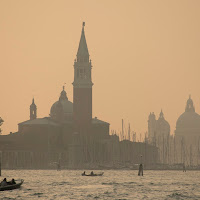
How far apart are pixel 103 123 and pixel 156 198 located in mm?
115144

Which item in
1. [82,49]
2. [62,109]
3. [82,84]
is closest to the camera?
[82,49]

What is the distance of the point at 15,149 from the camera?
596 feet

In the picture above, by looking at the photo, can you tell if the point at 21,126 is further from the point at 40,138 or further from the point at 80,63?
the point at 80,63

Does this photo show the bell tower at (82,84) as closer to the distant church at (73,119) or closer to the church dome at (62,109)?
the distant church at (73,119)

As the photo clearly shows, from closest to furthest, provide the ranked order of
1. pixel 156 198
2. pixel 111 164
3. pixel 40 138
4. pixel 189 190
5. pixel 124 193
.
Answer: pixel 156 198 → pixel 124 193 → pixel 189 190 → pixel 111 164 → pixel 40 138

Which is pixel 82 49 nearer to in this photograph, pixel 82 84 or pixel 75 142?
pixel 82 84

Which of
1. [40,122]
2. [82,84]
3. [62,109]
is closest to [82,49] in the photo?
[82,84]

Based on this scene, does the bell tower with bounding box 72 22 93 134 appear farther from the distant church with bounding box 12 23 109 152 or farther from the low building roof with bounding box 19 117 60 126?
the low building roof with bounding box 19 117 60 126

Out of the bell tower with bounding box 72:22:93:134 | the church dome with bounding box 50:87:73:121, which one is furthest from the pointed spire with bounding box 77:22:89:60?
the church dome with bounding box 50:87:73:121

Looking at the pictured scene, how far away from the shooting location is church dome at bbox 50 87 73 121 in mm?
190750

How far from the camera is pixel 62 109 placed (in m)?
191

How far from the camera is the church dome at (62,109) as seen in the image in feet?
626

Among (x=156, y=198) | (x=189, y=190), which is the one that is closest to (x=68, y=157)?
(x=189, y=190)

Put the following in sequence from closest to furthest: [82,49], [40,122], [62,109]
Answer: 1. [82,49]
2. [40,122]
3. [62,109]
